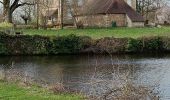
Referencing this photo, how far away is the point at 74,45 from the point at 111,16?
30600mm

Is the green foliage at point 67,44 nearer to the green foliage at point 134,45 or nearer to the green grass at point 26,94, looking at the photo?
the green foliage at point 134,45

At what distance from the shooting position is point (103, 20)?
266 ft

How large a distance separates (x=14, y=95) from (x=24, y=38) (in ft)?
110

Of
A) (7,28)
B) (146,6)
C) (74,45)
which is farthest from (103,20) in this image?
(74,45)

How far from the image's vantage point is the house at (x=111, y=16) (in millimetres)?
80750

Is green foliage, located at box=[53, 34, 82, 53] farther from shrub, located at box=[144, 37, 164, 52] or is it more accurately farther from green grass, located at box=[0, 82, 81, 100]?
green grass, located at box=[0, 82, 81, 100]

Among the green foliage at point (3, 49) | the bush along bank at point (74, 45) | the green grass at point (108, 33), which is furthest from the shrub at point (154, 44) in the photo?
the green foliage at point (3, 49)

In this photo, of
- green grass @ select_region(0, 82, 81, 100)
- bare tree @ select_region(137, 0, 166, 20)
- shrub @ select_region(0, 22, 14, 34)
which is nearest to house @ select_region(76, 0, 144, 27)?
bare tree @ select_region(137, 0, 166, 20)

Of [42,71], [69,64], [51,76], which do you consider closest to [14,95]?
[51,76]

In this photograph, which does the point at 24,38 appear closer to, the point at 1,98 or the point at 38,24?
the point at 38,24

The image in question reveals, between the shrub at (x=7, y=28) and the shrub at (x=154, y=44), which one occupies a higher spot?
the shrub at (x=7, y=28)

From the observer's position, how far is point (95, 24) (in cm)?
8081

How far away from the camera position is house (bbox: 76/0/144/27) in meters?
80.8

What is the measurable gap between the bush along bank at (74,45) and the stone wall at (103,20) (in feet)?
93.7
